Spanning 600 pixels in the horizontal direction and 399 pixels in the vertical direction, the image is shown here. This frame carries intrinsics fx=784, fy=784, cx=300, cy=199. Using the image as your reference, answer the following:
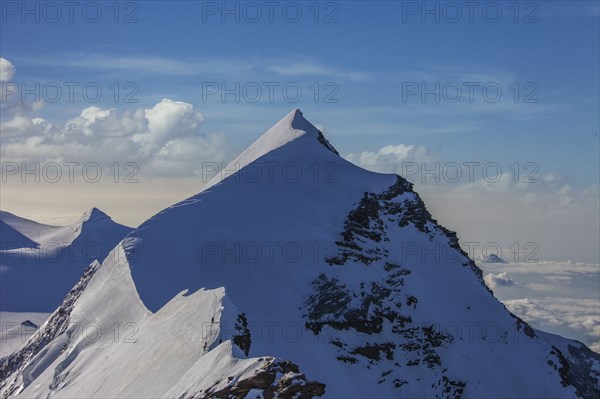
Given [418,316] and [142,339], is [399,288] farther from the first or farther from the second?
[142,339]

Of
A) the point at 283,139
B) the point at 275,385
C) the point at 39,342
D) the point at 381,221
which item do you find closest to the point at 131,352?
the point at 275,385

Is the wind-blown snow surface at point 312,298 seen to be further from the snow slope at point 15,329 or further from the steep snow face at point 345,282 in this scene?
the snow slope at point 15,329

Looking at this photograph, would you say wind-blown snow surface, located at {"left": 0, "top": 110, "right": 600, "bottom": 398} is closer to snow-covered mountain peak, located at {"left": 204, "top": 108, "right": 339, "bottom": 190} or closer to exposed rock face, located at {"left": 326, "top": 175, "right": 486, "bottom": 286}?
exposed rock face, located at {"left": 326, "top": 175, "right": 486, "bottom": 286}

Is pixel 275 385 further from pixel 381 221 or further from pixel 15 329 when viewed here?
pixel 15 329

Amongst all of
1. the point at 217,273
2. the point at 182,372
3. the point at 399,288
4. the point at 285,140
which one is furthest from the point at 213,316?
the point at 285,140

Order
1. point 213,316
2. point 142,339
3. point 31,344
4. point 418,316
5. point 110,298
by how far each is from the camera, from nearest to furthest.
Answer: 1. point 213,316
2. point 142,339
3. point 110,298
4. point 418,316
5. point 31,344

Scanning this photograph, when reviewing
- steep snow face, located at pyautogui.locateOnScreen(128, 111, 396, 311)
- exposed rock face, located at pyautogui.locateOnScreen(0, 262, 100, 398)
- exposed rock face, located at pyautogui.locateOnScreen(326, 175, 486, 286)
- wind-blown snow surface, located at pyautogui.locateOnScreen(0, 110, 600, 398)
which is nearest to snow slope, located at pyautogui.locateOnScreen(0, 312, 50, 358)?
exposed rock face, located at pyautogui.locateOnScreen(0, 262, 100, 398)

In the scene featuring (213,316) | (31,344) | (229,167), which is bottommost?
(31,344)
